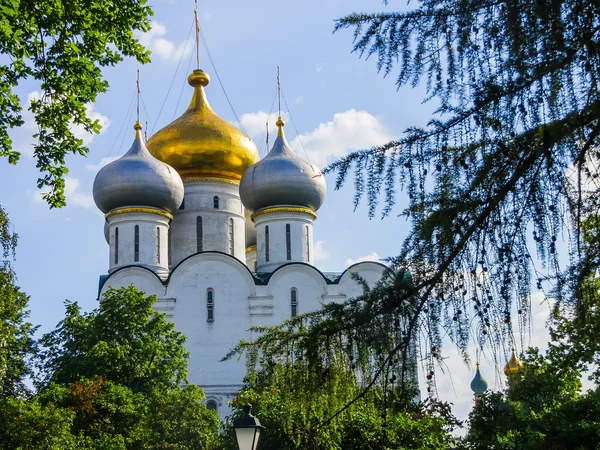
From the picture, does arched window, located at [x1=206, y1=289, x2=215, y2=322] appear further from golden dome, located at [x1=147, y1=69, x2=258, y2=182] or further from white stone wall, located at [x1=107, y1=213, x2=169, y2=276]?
golden dome, located at [x1=147, y1=69, x2=258, y2=182]

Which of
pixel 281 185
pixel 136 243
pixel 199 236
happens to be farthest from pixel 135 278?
pixel 281 185

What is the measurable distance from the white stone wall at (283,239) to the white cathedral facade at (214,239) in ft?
0.12

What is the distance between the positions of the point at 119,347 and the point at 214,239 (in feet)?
39.3

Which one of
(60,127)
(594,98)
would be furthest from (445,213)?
(60,127)

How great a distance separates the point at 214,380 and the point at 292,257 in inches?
218

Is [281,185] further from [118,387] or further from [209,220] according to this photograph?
[118,387]

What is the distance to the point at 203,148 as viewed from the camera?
4122 cm

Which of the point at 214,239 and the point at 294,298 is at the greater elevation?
the point at 214,239

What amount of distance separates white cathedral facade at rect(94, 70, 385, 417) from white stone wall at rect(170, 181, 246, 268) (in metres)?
0.04

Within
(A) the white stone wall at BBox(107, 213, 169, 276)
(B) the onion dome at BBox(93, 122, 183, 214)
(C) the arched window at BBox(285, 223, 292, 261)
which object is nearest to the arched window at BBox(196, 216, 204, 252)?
(B) the onion dome at BBox(93, 122, 183, 214)

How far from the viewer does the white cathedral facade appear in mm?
35812

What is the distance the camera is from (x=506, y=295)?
495 cm

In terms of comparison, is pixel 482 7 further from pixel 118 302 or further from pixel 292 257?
pixel 292 257

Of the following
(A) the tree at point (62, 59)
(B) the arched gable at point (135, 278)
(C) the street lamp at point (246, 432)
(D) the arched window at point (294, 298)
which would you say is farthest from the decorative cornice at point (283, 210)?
(C) the street lamp at point (246, 432)
